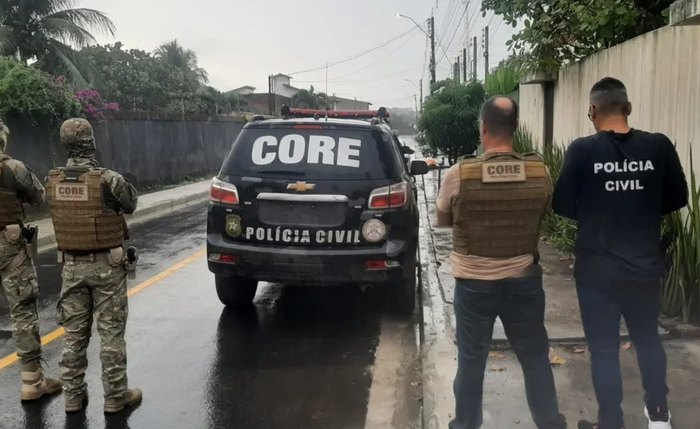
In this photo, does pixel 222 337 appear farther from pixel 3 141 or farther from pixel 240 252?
pixel 3 141

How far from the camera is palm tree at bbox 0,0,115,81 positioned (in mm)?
21984

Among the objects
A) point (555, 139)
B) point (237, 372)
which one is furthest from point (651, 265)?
point (555, 139)

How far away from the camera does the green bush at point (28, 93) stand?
11844 millimetres

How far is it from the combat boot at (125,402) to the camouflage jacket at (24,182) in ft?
4.47

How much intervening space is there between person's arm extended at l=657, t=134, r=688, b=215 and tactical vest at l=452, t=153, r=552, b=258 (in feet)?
1.85

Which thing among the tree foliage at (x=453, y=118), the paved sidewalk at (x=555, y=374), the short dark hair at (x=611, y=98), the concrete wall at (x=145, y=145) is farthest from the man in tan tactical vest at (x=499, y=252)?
the tree foliage at (x=453, y=118)

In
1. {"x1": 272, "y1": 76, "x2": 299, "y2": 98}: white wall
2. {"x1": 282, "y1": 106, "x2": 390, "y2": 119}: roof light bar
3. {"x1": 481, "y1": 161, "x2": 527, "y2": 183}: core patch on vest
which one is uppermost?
{"x1": 272, "y1": 76, "x2": 299, "y2": 98}: white wall

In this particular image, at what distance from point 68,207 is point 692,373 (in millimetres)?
3942

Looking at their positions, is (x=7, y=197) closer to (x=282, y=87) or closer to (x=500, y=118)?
(x=500, y=118)

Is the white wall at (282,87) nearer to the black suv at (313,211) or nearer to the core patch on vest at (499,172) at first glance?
the black suv at (313,211)

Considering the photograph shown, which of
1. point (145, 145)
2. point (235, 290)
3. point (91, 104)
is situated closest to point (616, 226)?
point (235, 290)

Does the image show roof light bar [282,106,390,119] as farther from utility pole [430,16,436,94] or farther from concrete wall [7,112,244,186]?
utility pole [430,16,436,94]

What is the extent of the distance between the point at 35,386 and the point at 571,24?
7549mm

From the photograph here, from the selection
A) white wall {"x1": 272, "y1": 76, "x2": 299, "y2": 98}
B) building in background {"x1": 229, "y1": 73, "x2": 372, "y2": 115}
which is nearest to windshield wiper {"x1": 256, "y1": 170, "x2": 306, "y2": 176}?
building in background {"x1": 229, "y1": 73, "x2": 372, "y2": 115}
